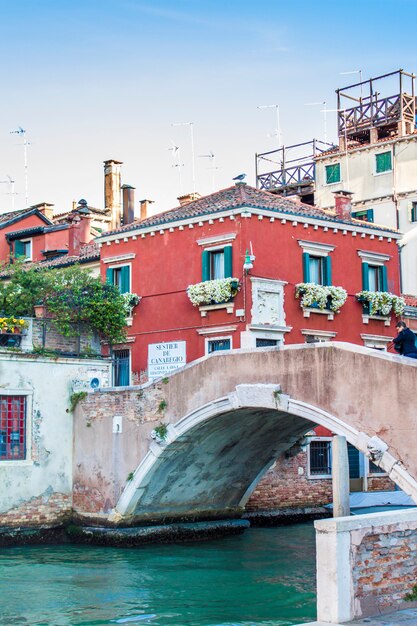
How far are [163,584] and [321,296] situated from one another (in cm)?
825

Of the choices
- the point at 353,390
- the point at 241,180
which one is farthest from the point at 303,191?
the point at 353,390

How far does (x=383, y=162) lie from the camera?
26.6 meters

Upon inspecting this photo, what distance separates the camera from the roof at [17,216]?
25211 millimetres

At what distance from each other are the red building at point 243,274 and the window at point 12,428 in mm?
4270

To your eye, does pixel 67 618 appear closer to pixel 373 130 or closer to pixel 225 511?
pixel 225 511

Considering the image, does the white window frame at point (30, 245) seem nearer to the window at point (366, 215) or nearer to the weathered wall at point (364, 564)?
the window at point (366, 215)

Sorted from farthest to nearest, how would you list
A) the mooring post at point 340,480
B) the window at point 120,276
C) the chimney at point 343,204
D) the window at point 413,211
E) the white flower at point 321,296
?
the window at point 413,211 < the chimney at point 343,204 < the window at point 120,276 < the white flower at point 321,296 < the mooring post at point 340,480

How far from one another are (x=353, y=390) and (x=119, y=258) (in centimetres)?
962

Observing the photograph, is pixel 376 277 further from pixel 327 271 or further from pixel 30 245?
pixel 30 245

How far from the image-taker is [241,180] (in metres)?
19.6

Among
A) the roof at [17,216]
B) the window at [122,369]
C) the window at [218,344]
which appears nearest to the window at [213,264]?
the window at [218,344]

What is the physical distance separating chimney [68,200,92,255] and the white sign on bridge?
17.4 ft

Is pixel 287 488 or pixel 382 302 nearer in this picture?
pixel 287 488

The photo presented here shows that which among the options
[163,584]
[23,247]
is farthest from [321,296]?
[23,247]
